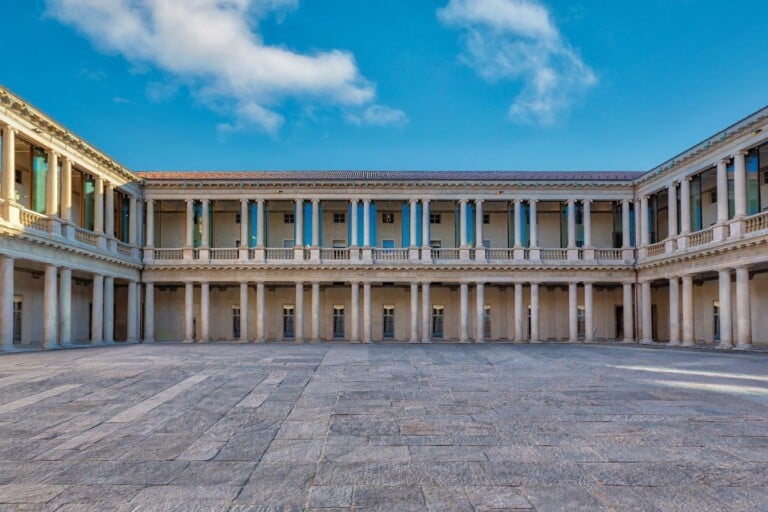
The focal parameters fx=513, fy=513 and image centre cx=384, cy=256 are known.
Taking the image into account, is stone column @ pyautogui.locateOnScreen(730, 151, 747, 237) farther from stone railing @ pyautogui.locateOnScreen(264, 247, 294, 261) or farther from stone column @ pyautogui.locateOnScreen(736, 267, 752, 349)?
stone railing @ pyautogui.locateOnScreen(264, 247, 294, 261)

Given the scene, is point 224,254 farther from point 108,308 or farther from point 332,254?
point 108,308

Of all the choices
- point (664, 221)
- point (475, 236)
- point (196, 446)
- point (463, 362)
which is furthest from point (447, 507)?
point (664, 221)

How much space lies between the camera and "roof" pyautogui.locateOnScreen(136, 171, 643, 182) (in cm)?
3388

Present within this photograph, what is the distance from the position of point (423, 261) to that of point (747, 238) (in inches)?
693

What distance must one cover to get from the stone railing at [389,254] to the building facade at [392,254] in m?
0.10

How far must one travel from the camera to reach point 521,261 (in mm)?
34031

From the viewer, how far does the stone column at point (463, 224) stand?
34406mm

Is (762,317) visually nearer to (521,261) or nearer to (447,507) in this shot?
(521,261)

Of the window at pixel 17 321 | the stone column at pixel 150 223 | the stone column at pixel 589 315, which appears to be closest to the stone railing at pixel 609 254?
the stone column at pixel 589 315

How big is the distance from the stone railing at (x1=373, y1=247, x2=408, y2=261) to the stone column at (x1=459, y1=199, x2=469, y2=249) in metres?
3.85

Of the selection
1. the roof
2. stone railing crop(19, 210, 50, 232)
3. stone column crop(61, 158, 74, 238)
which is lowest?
stone railing crop(19, 210, 50, 232)

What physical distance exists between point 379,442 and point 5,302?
2051 centimetres

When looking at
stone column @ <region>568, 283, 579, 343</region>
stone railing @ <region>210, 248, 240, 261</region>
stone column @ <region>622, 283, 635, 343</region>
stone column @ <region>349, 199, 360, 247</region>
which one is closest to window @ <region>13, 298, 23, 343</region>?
stone railing @ <region>210, 248, 240, 261</region>

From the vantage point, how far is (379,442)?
7.61 m
